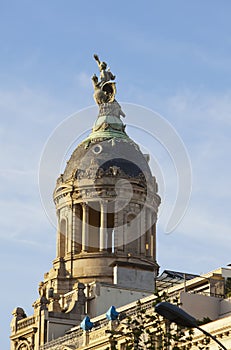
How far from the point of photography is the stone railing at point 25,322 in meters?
140

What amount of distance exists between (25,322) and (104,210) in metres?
13.9

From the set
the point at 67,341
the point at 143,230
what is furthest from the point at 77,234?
the point at 67,341

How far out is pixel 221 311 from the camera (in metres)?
111

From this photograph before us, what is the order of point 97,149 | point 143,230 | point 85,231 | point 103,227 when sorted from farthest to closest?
point 143,230
point 97,149
point 85,231
point 103,227

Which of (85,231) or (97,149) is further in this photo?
(97,149)

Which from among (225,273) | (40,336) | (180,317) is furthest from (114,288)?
(180,317)

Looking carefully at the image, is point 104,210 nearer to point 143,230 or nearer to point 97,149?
point 143,230

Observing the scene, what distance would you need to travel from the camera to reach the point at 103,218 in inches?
5699

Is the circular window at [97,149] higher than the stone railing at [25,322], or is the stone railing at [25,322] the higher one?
the circular window at [97,149]

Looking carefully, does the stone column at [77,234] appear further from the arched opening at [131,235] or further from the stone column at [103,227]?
the arched opening at [131,235]

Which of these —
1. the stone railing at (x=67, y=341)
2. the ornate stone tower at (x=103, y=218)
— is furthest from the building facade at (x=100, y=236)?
the stone railing at (x=67, y=341)

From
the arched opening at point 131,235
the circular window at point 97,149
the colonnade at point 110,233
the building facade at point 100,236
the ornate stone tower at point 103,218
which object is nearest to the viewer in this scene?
the building facade at point 100,236

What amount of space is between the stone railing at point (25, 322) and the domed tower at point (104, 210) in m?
4.29

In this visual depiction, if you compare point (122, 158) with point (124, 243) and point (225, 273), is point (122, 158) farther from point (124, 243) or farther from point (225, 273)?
point (225, 273)
